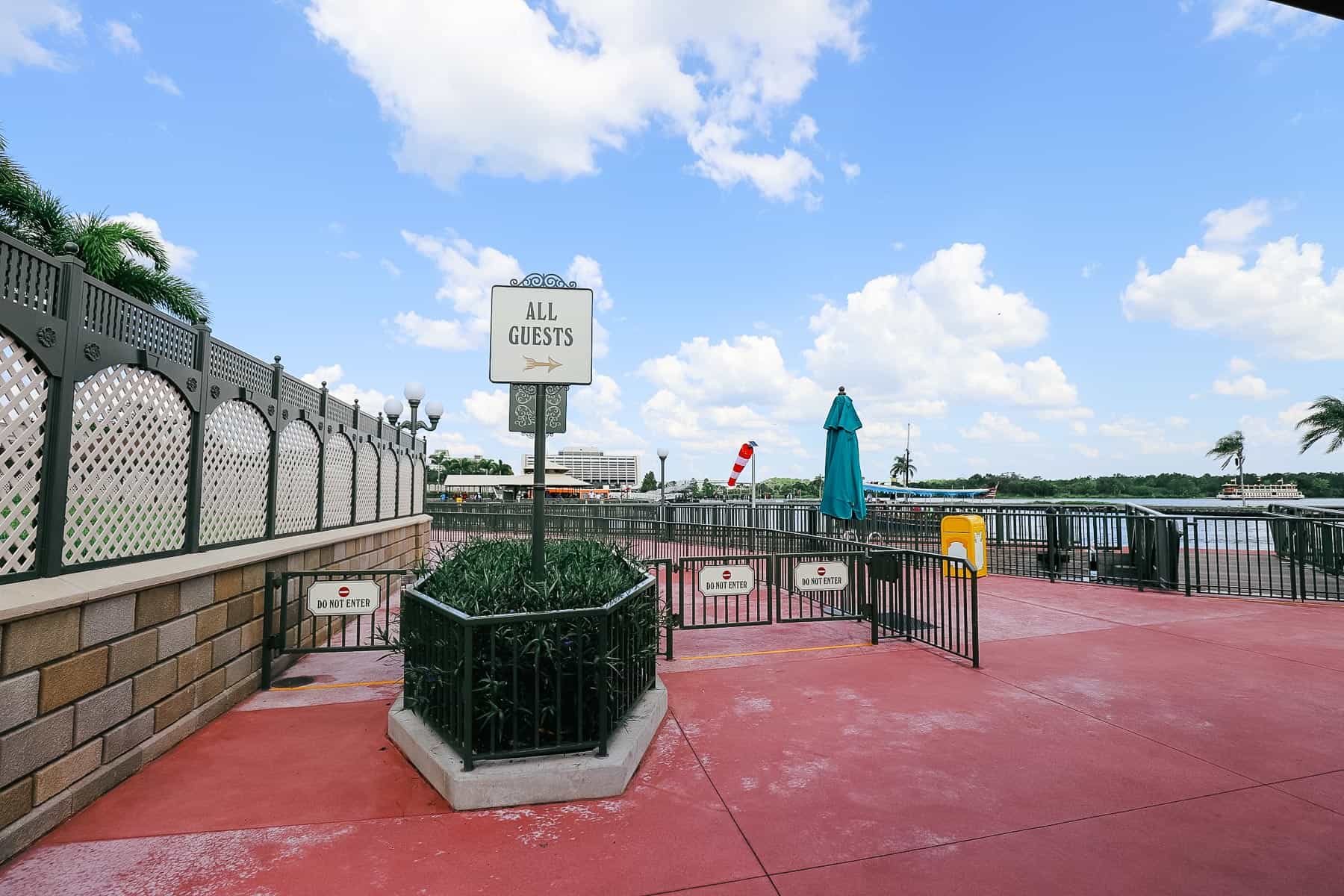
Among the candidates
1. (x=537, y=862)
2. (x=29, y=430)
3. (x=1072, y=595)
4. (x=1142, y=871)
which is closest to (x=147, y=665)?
(x=29, y=430)

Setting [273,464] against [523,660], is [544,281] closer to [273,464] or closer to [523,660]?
[523,660]

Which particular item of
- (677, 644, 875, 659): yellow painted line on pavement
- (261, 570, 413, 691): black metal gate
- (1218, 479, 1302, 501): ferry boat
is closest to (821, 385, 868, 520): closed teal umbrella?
(677, 644, 875, 659): yellow painted line on pavement

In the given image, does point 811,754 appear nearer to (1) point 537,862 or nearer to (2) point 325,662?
(1) point 537,862

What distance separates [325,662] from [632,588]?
4.49 m

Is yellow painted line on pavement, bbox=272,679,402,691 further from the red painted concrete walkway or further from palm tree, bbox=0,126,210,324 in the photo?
palm tree, bbox=0,126,210,324

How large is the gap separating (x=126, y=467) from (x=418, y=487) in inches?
498

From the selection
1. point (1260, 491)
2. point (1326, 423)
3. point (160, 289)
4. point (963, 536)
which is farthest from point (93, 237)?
point (1260, 491)

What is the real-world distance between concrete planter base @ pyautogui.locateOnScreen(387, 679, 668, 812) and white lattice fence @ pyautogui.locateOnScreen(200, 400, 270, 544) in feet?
11.8

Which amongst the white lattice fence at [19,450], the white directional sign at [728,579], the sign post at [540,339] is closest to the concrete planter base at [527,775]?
the sign post at [540,339]

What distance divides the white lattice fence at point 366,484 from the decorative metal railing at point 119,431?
2981 millimetres

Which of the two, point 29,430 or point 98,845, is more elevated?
point 29,430

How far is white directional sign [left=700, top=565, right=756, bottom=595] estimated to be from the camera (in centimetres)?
738

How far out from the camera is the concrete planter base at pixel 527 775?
3715 millimetres

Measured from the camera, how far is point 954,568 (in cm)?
703
